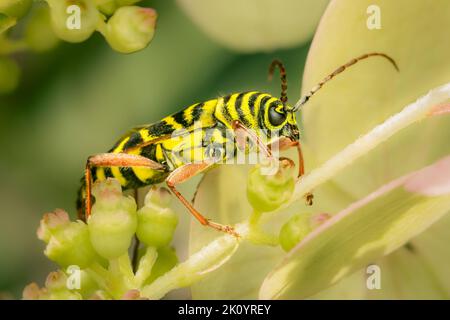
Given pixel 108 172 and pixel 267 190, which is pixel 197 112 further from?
pixel 267 190

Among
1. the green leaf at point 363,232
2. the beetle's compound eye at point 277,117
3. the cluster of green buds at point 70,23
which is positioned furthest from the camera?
the beetle's compound eye at point 277,117

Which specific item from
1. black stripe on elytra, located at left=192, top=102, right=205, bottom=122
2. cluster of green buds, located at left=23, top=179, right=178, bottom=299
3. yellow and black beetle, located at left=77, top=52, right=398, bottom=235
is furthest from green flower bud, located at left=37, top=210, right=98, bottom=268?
black stripe on elytra, located at left=192, top=102, right=205, bottom=122

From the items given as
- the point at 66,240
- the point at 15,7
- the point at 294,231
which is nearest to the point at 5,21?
the point at 15,7

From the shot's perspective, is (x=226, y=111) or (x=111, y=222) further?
(x=226, y=111)

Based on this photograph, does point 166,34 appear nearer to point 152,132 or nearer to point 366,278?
point 152,132

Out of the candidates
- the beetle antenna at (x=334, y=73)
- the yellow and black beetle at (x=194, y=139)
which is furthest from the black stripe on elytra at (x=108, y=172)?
the beetle antenna at (x=334, y=73)

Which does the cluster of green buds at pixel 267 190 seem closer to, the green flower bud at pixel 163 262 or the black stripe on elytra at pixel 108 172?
the green flower bud at pixel 163 262
